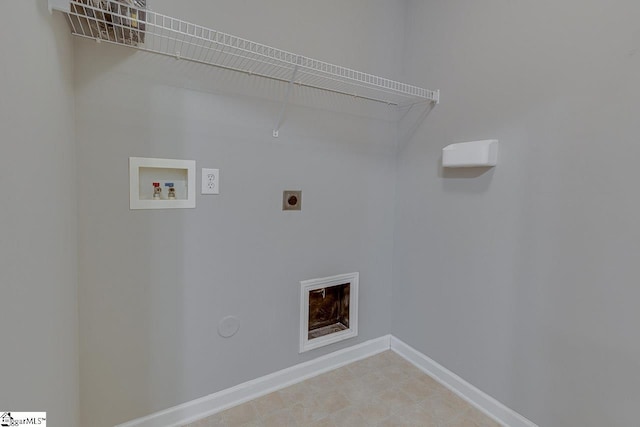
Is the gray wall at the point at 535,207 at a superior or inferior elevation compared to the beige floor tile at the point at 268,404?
superior

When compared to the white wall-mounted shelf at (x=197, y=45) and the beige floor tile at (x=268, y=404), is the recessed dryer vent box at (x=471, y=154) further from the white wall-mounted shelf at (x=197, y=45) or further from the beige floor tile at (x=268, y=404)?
the beige floor tile at (x=268, y=404)

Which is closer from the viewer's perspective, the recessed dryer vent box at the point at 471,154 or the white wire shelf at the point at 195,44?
the white wire shelf at the point at 195,44

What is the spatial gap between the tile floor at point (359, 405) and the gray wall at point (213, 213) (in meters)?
0.16

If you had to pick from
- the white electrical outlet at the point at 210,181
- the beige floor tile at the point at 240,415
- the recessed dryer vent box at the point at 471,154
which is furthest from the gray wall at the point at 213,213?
the recessed dryer vent box at the point at 471,154

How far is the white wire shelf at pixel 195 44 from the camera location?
3.46ft

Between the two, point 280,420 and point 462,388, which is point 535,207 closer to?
point 462,388

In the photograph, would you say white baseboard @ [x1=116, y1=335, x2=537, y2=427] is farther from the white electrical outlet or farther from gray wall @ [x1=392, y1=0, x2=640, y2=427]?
the white electrical outlet

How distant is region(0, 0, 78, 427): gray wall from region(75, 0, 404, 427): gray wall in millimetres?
127

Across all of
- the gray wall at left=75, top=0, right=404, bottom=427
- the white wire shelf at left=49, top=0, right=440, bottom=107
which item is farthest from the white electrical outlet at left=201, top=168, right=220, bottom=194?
the white wire shelf at left=49, top=0, right=440, bottom=107

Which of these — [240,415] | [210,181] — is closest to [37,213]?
[210,181]

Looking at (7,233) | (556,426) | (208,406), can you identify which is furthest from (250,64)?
(556,426)

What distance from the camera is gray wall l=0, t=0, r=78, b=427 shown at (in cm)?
65

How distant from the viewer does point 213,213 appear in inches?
59.4

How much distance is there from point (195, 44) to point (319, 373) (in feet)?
6.29
